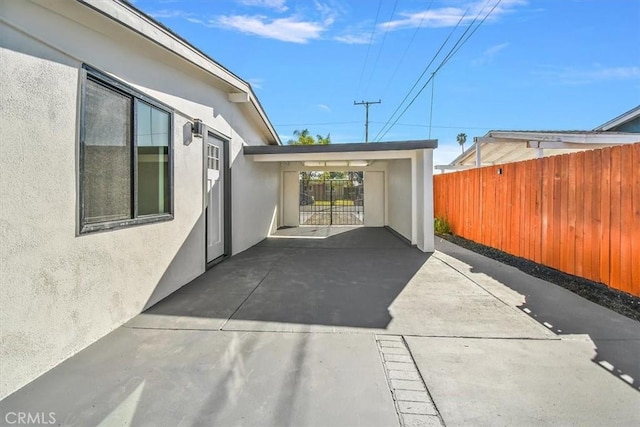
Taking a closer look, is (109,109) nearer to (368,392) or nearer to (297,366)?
(297,366)

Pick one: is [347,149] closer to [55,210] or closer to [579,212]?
[579,212]

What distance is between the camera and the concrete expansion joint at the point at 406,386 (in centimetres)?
194

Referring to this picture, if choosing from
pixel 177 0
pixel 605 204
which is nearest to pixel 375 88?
pixel 177 0

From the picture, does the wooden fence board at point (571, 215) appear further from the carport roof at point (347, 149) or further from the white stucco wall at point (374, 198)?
the white stucco wall at point (374, 198)

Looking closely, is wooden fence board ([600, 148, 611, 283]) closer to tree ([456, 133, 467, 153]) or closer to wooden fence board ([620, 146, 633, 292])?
wooden fence board ([620, 146, 633, 292])

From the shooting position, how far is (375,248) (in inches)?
325

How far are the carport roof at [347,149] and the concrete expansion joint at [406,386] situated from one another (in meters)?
5.36

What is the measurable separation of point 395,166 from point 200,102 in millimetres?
7424

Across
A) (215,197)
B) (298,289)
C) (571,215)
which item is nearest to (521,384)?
(298,289)

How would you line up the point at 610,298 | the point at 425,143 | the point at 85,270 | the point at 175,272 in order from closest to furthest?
the point at 85,270 < the point at 610,298 < the point at 175,272 < the point at 425,143

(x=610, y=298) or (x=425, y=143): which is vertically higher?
(x=425, y=143)

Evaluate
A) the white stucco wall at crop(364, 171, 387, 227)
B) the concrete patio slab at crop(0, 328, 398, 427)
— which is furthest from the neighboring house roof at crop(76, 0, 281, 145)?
the white stucco wall at crop(364, 171, 387, 227)

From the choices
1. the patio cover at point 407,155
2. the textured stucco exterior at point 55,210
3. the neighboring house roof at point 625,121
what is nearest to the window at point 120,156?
the textured stucco exterior at point 55,210

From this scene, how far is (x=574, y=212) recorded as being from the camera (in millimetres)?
4797
